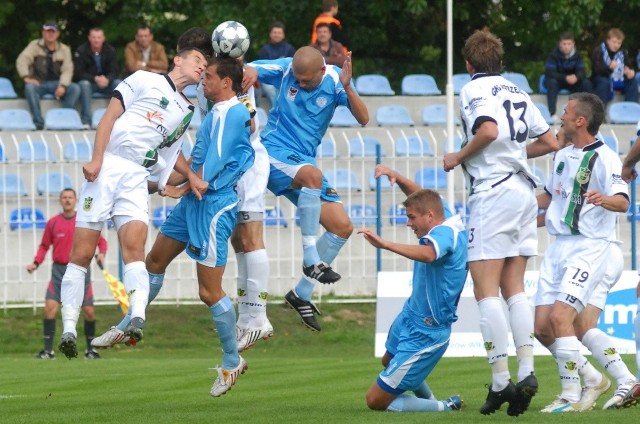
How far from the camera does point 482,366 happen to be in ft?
50.5

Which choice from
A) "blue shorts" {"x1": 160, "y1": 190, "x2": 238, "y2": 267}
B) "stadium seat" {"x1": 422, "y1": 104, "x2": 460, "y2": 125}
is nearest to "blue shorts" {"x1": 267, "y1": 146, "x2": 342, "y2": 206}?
"blue shorts" {"x1": 160, "y1": 190, "x2": 238, "y2": 267}

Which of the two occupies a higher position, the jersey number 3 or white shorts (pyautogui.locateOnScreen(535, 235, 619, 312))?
the jersey number 3

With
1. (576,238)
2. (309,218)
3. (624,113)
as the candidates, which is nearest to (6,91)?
(624,113)

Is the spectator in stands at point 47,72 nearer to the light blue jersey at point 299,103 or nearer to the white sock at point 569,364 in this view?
the light blue jersey at point 299,103

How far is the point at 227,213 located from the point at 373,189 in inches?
382

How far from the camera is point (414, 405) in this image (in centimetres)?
1078

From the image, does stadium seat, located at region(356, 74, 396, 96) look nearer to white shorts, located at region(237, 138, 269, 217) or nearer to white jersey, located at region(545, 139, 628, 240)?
white shorts, located at region(237, 138, 269, 217)

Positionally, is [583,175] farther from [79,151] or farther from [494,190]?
[79,151]

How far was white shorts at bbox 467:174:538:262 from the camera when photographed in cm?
998

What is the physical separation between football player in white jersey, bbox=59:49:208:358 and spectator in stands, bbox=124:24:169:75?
39.9ft

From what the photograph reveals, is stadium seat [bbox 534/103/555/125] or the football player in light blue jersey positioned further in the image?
stadium seat [bbox 534/103/555/125]

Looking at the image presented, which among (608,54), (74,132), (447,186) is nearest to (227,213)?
(447,186)

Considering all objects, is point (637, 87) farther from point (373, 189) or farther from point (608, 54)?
point (373, 189)

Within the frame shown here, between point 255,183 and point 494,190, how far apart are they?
219 cm
